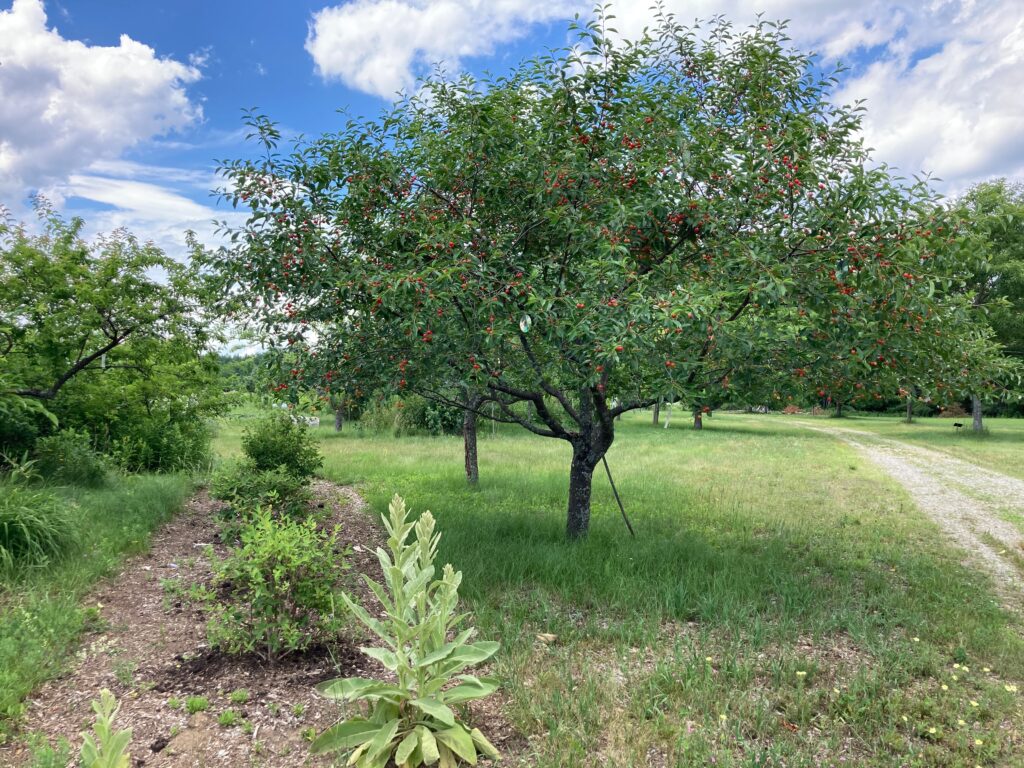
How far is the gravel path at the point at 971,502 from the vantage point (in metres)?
7.60

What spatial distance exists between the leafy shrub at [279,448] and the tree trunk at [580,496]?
14.1 ft

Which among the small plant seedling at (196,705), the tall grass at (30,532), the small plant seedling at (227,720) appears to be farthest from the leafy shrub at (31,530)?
the small plant seedling at (227,720)

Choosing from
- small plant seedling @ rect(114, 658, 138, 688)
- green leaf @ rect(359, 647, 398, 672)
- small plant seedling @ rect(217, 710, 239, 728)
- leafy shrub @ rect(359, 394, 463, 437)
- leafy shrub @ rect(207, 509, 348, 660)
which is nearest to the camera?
green leaf @ rect(359, 647, 398, 672)

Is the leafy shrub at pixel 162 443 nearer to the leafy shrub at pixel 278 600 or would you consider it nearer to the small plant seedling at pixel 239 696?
the leafy shrub at pixel 278 600

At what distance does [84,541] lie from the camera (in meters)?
6.39

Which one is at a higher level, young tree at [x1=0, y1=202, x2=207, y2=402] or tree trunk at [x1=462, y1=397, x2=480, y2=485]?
young tree at [x1=0, y1=202, x2=207, y2=402]

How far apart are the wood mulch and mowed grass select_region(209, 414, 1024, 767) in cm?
68

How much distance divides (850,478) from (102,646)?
1468cm

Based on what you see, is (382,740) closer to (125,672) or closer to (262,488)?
(125,672)

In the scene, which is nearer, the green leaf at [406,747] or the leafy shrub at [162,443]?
the green leaf at [406,747]

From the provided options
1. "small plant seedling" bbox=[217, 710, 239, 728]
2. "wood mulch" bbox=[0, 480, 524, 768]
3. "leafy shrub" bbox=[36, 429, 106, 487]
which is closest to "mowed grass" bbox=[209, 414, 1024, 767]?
"wood mulch" bbox=[0, 480, 524, 768]

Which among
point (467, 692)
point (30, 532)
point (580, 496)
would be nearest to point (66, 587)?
point (30, 532)

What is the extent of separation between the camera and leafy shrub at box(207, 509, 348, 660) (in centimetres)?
421

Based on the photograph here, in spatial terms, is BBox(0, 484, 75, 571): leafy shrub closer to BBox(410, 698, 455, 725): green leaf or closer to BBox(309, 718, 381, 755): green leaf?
BBox(309, 718, 381, 755): green leaf
